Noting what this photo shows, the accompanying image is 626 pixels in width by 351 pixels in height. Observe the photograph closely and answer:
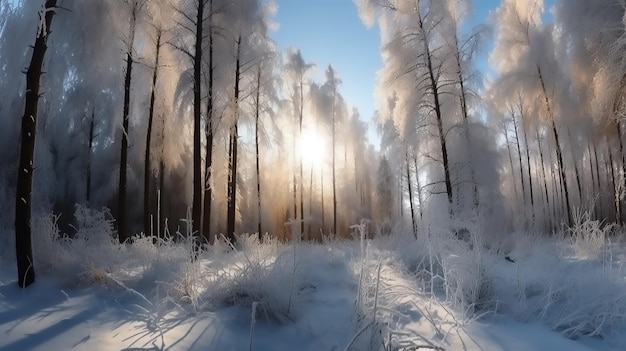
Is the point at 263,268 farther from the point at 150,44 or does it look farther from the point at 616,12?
the point at 616,12

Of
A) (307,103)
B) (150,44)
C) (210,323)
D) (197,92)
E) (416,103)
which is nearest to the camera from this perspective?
(210,323)

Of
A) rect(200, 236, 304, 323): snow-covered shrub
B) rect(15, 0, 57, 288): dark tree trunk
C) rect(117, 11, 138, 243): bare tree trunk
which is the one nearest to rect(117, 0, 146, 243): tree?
rect(117, 11, 138, 243): bare tree trunk

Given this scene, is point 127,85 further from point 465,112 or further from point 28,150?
point 465,112

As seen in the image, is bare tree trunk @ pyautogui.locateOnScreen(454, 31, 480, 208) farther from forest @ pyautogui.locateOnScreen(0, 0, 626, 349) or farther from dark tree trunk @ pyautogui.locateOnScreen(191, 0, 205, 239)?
dark tree trunk @ pyautogui.locateOnScreen(191, 0, 205, 239)

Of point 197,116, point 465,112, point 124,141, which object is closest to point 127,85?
point 124,141

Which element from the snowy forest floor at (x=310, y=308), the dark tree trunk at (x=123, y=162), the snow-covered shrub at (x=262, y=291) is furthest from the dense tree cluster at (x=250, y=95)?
the snow-covered shrub at (x=262, y=291)

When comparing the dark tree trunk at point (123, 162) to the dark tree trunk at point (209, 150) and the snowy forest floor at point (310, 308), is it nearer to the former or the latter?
the dark tree trunk at point (209, 150)

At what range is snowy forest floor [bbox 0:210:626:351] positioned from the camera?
10.2ft

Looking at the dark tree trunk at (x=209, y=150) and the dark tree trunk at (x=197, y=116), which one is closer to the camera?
the dark tree trunk at (x=197, y=116)

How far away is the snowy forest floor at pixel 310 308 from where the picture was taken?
10.2 ft

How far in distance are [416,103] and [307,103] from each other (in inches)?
427

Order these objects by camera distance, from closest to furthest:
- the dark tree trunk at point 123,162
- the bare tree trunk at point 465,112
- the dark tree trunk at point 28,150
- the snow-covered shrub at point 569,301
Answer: the snow-covered shrub at point 569,301 < the dark tree trunk at point 28,150 < the dark tree trunk at point 123,162 < the bare tree trunk at point 465,112

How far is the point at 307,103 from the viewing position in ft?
67.6

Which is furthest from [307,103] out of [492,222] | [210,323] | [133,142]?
[210,323]
